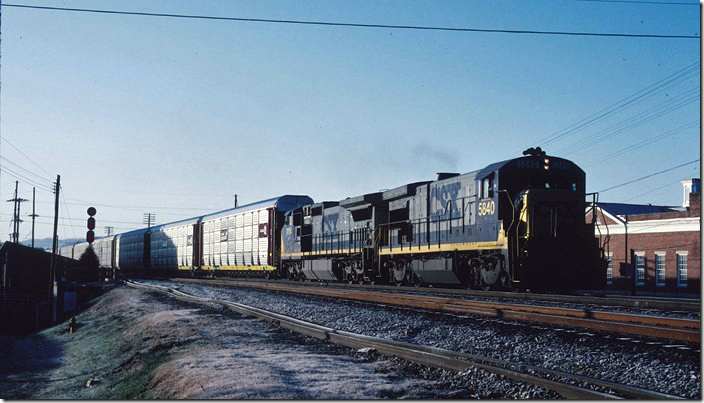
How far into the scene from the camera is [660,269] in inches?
1414

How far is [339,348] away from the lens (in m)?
10.1

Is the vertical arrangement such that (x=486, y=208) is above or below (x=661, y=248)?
above

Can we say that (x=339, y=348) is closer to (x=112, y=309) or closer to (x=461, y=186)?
(x=461, y=186)

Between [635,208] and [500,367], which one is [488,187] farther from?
[635,208]

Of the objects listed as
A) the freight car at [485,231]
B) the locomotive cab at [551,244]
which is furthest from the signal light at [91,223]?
the locomotive cab at [551,244]

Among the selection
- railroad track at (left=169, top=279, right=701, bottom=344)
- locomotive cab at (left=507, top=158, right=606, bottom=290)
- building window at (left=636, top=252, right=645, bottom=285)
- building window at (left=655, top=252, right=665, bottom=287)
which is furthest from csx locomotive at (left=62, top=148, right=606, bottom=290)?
building window at (left=636, top=252, right=645, bottom=285)

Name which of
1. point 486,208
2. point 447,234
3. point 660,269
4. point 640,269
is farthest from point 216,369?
point 640,269

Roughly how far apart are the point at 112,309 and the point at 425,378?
1895 cm

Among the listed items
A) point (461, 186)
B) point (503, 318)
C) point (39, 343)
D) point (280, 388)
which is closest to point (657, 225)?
point (461, 186)

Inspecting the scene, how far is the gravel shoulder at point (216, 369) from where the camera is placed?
267 inches

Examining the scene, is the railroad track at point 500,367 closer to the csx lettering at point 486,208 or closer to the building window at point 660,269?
the csx lettering at point 486,208

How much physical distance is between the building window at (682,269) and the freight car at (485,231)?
1749 centimetres

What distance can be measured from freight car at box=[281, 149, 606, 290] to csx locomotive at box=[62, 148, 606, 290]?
29mm

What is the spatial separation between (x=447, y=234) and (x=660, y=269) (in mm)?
19852
